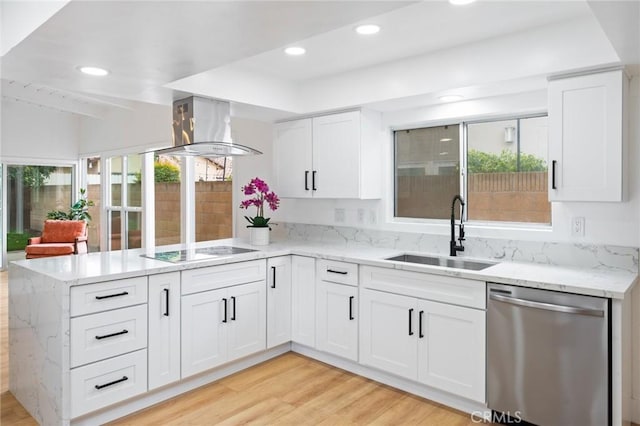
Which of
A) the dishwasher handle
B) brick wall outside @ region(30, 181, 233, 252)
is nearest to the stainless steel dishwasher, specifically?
the dishwasher handle

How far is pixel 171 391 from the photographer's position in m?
2.90

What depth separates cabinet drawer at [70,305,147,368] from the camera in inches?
94.0

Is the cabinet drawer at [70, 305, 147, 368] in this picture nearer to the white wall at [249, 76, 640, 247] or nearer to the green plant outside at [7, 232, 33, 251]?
the white wall at [249, 76, 640, 247]

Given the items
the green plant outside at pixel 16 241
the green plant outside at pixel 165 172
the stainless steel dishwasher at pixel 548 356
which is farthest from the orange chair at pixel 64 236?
the stainless steel dishwasher at pixel 548 356

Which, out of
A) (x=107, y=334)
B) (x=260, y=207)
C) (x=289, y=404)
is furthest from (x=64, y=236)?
(x=289, y=404)

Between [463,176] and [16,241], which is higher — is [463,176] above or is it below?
above

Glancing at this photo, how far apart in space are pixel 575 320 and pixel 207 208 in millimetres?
4156

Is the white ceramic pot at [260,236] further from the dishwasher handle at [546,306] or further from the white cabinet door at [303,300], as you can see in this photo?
the dishwasher handle at [546,306]

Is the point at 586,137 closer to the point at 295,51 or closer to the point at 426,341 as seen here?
the point at 426,341

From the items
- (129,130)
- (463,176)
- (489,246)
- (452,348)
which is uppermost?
(129,130)

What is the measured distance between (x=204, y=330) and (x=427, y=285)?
4.95ft

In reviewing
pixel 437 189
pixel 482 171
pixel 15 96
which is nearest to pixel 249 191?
A: pixel 437 189

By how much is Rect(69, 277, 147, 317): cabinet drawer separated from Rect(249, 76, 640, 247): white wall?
76.3 inches

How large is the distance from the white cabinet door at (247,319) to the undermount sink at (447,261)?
103 cm
